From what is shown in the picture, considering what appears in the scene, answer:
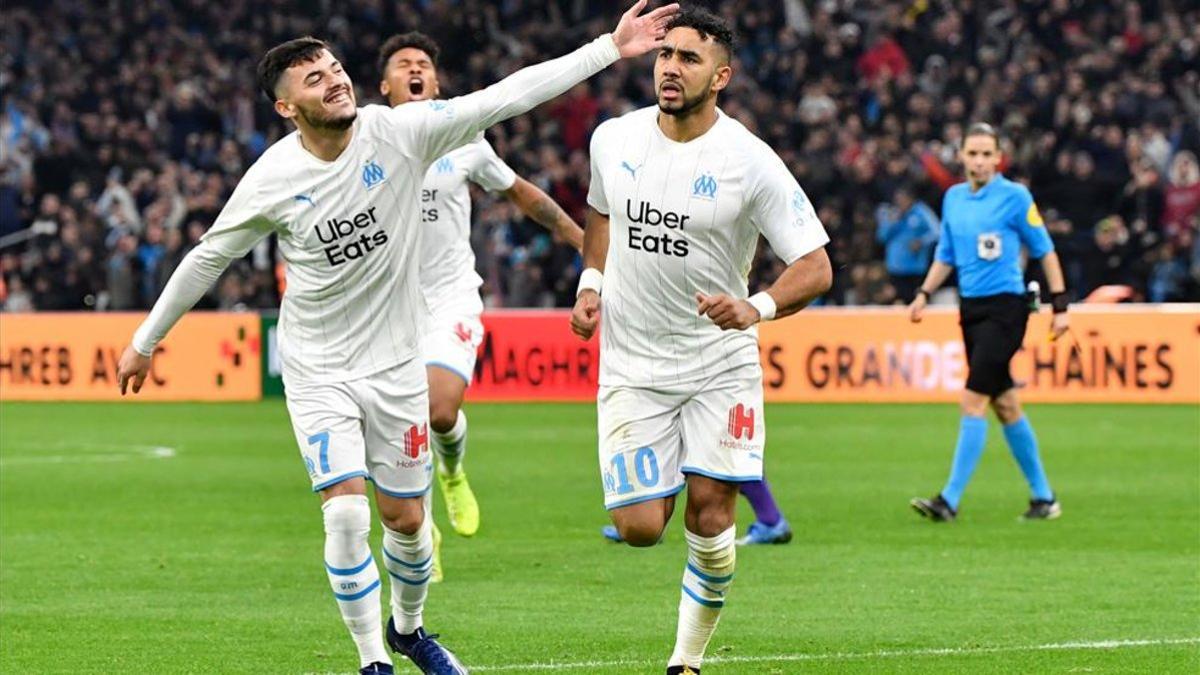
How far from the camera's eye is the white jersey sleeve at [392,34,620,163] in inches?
324

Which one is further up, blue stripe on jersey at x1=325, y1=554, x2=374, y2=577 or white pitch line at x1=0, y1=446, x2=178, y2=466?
blue stripe on jersey at x1=325, y1=554, x2=374, y2=577

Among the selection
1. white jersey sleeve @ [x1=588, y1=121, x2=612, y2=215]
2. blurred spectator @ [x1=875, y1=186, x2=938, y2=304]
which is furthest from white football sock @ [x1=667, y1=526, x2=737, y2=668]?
blurred spectator @ [x1=875, y1=186, x2=938, y2=304]

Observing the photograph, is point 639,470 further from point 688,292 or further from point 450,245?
point 450,245

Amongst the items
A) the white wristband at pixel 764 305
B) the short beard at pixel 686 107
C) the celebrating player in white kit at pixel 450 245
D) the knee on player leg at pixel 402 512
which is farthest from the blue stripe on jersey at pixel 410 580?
the celebrating player in white kit at pixel 450 245

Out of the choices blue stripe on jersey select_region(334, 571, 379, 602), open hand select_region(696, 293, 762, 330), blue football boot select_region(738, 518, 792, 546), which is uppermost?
open hand select_region(696, 293, 762, 330)

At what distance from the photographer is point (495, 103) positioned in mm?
8250

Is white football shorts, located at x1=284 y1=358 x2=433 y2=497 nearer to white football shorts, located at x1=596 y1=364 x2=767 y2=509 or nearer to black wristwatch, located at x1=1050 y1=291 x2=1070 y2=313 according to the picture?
white football shorts, located at x1=596 y1=364 x2=767 y2=509

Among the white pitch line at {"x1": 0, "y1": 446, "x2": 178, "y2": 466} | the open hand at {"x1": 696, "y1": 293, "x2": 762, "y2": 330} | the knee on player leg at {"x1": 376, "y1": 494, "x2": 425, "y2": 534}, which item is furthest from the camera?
the white pitch line at {"x1": 0, "y1": 446, "x2": 178, "y2": 466}

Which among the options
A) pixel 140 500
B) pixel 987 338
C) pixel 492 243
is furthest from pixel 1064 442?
pixel 492 243

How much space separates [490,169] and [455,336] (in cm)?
92

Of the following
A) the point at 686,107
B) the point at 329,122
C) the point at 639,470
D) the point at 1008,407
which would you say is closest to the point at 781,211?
the point at 686,107

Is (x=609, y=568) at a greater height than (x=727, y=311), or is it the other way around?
(x=727, y=311)

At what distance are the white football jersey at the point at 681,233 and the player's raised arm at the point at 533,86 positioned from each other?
364 millimetres

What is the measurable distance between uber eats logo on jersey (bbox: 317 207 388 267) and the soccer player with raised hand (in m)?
6.67
